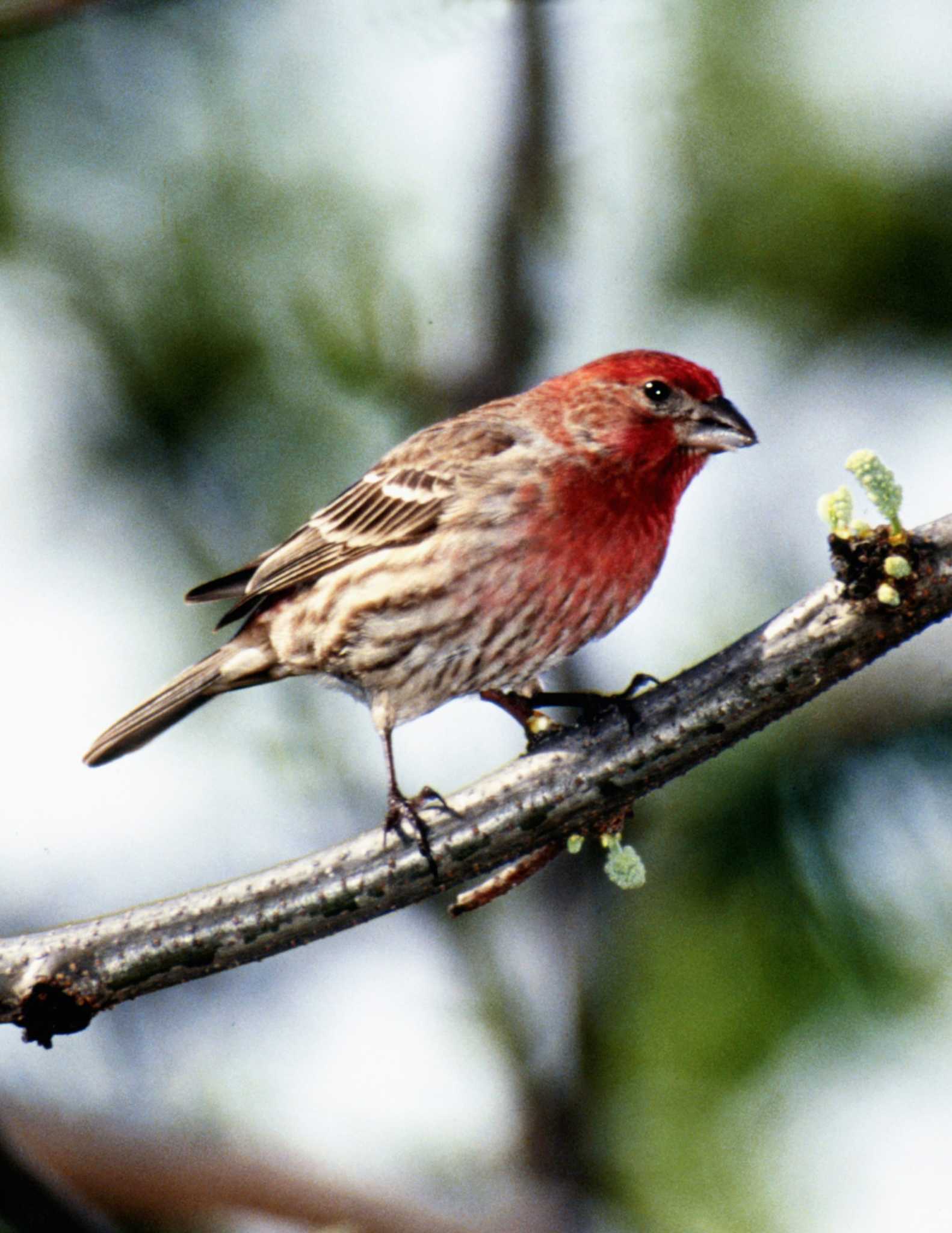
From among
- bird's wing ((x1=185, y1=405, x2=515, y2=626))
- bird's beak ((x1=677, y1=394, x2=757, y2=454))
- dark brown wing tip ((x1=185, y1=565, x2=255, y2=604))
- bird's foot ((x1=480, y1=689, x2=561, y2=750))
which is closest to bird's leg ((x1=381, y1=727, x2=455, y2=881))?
bird's foot ((x1=480, y1=689, x2=561, y2=750))

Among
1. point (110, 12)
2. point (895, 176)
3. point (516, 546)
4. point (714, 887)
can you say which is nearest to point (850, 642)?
point (714, 887)

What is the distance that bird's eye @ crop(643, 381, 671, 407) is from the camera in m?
4.38

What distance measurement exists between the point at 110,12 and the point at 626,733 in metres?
2.31

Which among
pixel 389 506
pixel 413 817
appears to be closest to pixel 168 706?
pixel 389 506

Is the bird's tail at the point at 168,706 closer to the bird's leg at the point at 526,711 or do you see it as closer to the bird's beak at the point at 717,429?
the bird's leg at the point at 526,711

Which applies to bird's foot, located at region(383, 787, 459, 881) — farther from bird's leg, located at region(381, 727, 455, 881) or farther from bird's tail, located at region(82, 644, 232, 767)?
bird's tail, located at region(82, 644, 232, 767)

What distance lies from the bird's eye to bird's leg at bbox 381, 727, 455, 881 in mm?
1420

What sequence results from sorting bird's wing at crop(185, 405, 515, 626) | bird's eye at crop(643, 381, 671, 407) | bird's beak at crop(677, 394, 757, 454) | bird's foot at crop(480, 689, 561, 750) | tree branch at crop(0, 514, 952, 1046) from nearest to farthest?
tree branch at crop(0, 514, 952, 1046), bird's foot at crop(480, 689, 561, 750), bird's beak at crop(677, 394, 757, 454), bird's eye at crop(643, 381, 671, 407), bird's wing at crop(185, 405, 515, 626)

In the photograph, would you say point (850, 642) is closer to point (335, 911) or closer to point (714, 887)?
point (714, 887)

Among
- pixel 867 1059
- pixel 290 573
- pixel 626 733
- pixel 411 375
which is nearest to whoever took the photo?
pixel 626 733

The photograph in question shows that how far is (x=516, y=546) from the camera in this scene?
430cm

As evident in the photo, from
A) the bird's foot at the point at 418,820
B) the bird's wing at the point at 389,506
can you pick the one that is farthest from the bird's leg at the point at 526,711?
the bird's wing at the point at 389,506

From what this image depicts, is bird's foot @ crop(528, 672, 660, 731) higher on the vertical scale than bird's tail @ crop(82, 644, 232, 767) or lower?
lower

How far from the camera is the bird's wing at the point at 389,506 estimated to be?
→ 456cm
